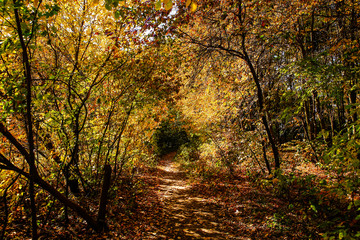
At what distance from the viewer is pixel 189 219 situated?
5438 millimetres

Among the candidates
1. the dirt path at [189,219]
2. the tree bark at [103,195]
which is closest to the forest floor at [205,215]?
the dirt path at [189,219]

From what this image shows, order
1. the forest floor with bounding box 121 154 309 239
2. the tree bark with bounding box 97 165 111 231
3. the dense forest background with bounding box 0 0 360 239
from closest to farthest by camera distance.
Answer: the dense forest background with bounding box 0 0 360 239, the tree bark with bounding box 97 165 111 231, the forest floor with bounding box 121 154 309 239

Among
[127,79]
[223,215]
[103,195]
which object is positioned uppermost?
[127,79]

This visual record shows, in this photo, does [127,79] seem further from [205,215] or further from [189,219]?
[205,215]

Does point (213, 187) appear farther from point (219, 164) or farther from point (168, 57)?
point (168, 57)

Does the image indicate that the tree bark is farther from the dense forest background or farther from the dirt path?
the dirt path

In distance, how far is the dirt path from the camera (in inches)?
180

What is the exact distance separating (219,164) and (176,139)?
45.6ft

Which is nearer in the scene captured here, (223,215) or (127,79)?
(127,79)

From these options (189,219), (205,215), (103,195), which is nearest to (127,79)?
(103,195)

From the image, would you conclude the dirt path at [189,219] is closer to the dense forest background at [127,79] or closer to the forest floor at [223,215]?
the forest floor at [223,215]

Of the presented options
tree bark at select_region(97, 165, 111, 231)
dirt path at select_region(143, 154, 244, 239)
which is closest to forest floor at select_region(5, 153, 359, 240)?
dirt path at select_region(143, 154, 244, 239)

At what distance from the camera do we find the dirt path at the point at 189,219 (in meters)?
4.57

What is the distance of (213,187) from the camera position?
26.7 feet
